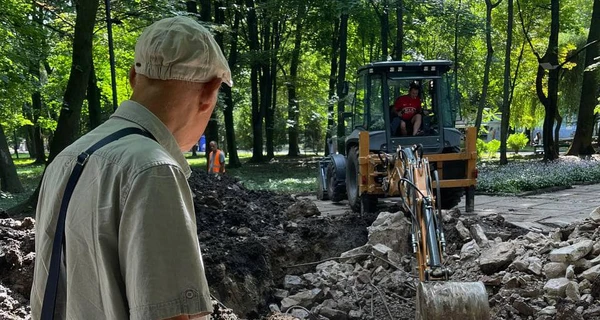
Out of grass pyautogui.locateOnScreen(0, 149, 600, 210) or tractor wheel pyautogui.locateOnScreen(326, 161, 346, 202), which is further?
grass pyautogui.locateOnScreen(0, 149, 600, 210)

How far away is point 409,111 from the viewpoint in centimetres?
899

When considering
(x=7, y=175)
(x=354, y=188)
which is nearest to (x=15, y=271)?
(x=354, y=188)

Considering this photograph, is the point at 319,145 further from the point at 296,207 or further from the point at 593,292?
the point at 593,292

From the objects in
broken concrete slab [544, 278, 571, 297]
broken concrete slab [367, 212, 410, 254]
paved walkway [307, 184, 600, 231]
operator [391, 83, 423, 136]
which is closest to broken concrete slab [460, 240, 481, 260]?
broken concrete slab [367, 212, 410, 254]

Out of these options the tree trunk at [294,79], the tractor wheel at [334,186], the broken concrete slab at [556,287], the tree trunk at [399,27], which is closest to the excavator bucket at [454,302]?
the broken concrete slab at [556,287]

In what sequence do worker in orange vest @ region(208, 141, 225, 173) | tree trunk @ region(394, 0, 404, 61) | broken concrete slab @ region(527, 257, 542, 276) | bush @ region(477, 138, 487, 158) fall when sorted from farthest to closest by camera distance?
bush @ region(477, 138, 487, 158), tree trunk @ region(394, 0, 404, 61), worker in orange vest @ region(208, 141, 225, 173), broken concrete slab @ region(527, 257, 542, 276)

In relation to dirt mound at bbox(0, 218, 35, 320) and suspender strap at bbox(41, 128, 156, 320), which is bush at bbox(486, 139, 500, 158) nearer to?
dirt mound at bbox(0, 218, 35, 320)

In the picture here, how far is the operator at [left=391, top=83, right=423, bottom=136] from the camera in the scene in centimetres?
891

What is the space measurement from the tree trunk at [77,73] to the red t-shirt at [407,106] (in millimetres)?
5103

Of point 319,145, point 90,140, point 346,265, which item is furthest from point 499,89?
point 90,140

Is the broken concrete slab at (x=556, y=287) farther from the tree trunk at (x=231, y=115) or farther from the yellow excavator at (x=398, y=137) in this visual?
the tree trunk at (x=231, y=115)

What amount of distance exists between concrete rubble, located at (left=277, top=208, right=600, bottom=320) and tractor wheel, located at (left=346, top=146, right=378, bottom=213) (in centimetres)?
152

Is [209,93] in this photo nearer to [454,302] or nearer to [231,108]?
[454,302]

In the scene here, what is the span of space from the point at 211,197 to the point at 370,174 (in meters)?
2.42
